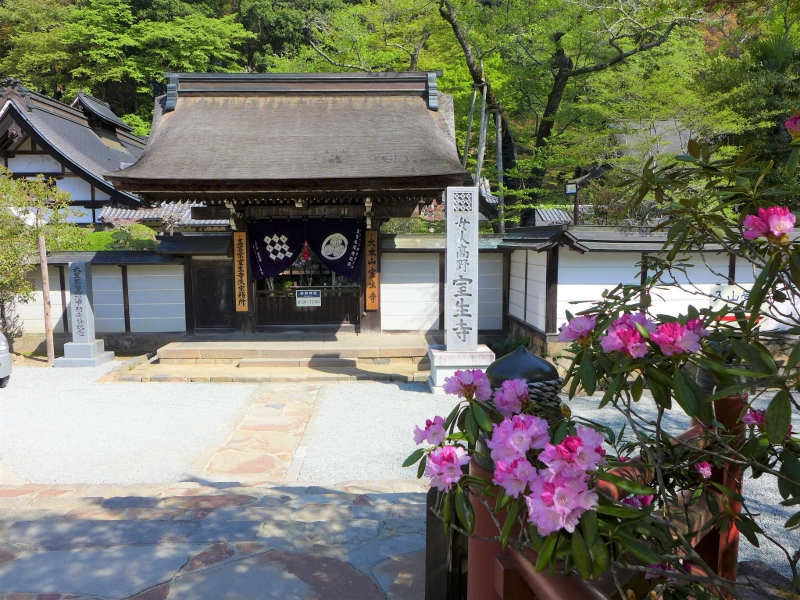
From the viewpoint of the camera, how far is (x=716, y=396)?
1.23 m

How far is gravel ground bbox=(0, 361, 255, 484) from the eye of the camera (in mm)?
5121

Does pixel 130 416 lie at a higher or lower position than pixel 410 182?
lower

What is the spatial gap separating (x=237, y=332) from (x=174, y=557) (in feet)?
27.0

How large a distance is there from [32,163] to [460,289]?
16.0 meters

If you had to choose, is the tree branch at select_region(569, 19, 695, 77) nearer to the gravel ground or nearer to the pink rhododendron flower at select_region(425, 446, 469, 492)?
the gravel ground

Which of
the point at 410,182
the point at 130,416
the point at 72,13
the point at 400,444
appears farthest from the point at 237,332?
the point at 72,13

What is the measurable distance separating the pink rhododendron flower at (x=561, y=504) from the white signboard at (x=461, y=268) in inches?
271

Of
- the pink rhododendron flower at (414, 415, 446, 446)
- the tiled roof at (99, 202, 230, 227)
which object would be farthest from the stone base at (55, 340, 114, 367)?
the pink rhododendron flower at (414, 415, 446, 446)

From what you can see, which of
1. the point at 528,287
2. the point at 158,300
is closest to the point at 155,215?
the point at 158,300

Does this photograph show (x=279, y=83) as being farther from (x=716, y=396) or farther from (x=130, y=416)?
(x=716, y=396)

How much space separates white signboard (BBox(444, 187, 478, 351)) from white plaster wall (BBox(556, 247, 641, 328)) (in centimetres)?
206

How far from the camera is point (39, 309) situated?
36.2 feet

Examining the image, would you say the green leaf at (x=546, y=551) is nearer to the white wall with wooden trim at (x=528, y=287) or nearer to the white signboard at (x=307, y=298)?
the white wall with wooden trim at (x=528, y=287)

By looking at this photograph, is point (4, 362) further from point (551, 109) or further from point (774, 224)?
point (551, 109)
